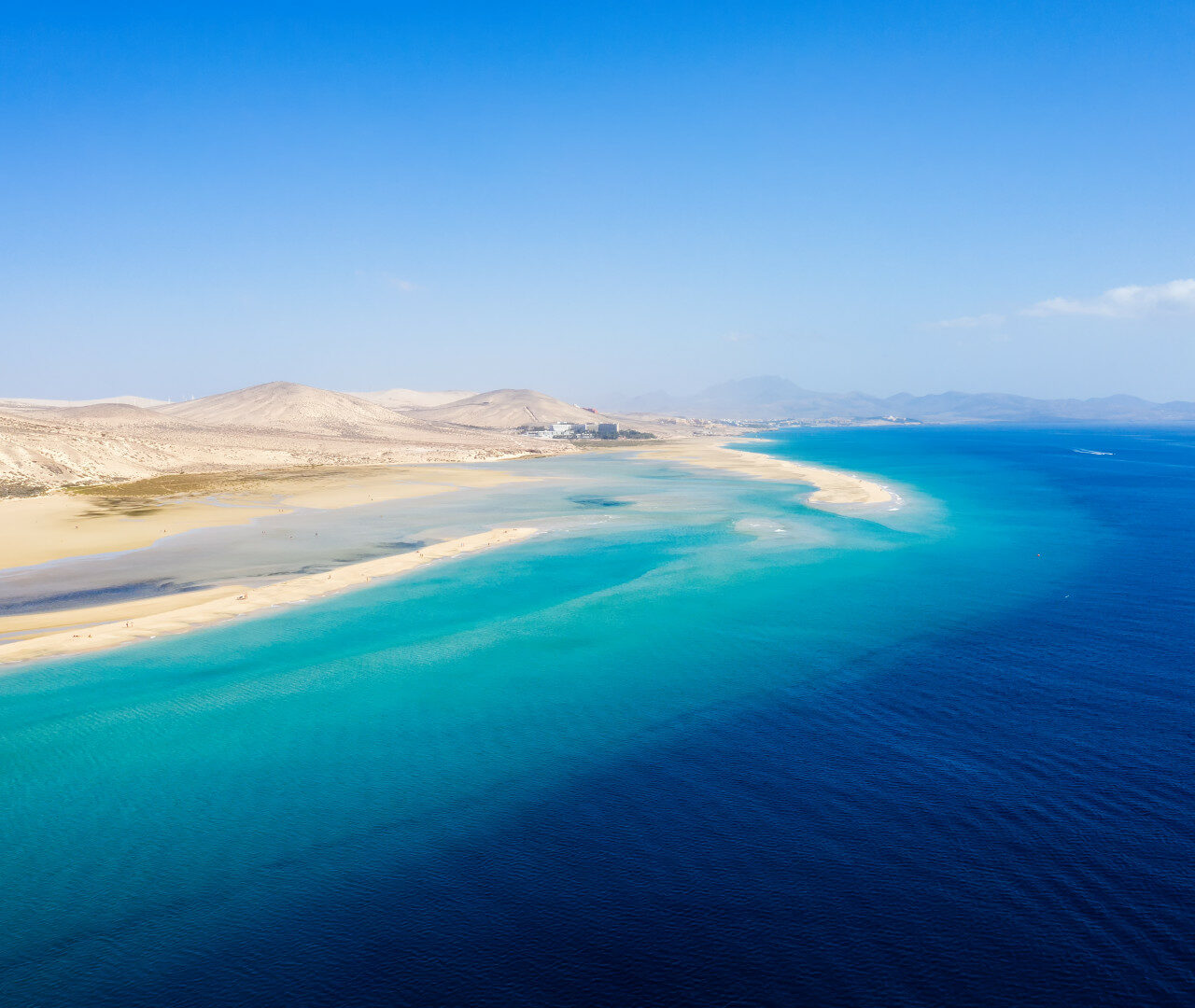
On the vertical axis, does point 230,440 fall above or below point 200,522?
above

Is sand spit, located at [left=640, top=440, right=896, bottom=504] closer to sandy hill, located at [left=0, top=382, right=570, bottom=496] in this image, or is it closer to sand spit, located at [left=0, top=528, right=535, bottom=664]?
sandy hill, located at [left=0, top=382, right=570, bottom=496]

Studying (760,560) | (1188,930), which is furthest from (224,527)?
(1188,930)

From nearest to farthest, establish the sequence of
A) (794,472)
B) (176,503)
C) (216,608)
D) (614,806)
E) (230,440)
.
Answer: (614,806) → (216,608) → (176,503) → (794,472) → (230,440)

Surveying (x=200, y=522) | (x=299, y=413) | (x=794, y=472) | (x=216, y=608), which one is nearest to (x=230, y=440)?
(x=299, y=413)

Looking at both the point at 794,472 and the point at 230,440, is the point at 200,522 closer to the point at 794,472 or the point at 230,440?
the point at 794,472

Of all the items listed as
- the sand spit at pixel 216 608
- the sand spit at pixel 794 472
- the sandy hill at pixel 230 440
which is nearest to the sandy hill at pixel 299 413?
the sandy hill at pixel 230 440
